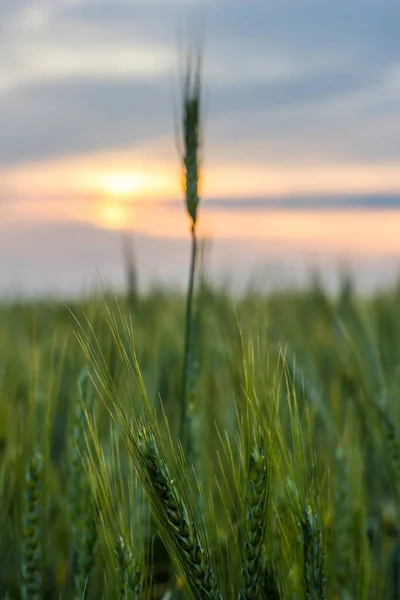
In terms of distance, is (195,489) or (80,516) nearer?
(195,489)

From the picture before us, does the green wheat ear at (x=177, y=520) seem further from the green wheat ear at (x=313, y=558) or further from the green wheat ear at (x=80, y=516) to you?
the green wheat ear at (x=80, y=516)

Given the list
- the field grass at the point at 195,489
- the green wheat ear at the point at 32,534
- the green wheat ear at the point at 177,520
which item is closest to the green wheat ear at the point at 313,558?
the field grass at the point at 195,489

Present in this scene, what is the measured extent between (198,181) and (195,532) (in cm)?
54

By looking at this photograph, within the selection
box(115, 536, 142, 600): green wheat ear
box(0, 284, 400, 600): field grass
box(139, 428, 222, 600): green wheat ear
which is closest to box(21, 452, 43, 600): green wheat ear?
box(0, 284, 400, 600): field grass

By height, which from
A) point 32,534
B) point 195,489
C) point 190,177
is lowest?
point 32,534

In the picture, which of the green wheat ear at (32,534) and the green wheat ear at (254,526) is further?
the green wheat ear at (32,534)

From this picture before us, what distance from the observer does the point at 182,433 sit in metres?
1.22

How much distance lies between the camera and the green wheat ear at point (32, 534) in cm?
124

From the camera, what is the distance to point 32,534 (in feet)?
4.12

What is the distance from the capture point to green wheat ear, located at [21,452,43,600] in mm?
1238

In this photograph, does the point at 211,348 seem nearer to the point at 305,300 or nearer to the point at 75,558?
the point at 75,558

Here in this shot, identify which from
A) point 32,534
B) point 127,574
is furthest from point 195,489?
point 32,534

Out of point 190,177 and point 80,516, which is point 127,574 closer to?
point 80,516

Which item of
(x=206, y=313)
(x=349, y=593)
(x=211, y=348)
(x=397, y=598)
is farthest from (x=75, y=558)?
(x=206, y=313)
